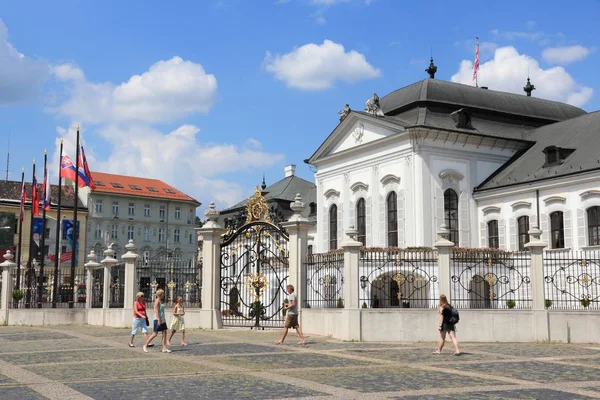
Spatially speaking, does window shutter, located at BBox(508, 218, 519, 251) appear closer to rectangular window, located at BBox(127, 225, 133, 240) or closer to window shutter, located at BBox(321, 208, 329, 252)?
window shutter, located at BBox(321, 208, 329, 252)

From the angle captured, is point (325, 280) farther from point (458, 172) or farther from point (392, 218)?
point (458, 172)

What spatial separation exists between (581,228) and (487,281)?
15.4m

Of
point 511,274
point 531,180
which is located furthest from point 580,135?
point 511,274

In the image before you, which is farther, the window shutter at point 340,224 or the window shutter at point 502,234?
the window shutter at point 340,224

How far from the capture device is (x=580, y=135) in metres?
38.6

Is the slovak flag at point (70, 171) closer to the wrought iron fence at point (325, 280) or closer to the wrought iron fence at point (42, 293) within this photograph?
the wrought iron fence at point (42, 293)

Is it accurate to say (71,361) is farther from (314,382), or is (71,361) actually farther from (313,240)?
(313,240)

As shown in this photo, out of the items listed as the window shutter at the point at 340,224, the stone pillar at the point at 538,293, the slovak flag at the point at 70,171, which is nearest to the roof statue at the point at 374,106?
the window shutter at the point at 340,224

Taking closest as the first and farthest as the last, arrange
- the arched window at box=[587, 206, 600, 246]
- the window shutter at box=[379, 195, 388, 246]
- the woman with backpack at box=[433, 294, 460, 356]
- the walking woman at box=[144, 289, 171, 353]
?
the woman with backpack at box=[433, 294, 460, 356] < the walking woman at box=[144, 289, 171, 353] < the arched window at box=[587, 206, 600, 246] < the window shutter at box=[379, 195, 388, 246]

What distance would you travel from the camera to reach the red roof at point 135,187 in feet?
271

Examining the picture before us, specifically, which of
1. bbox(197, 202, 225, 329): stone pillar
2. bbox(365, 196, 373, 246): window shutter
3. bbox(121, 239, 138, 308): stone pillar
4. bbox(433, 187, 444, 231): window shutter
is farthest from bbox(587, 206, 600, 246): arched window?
bbox(121, 239, 138, 308): stone pillar

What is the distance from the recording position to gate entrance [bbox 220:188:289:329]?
915 inches

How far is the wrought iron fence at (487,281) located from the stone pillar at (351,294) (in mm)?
2670

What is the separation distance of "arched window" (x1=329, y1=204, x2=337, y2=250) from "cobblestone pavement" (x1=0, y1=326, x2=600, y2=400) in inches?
1009
